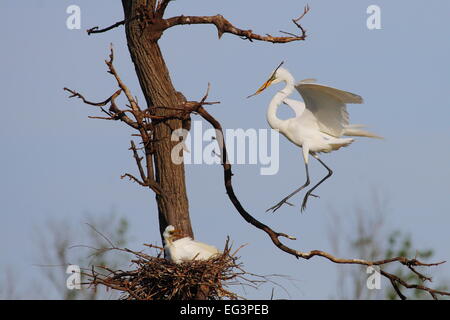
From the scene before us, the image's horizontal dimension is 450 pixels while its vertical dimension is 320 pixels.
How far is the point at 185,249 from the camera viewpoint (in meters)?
9.16

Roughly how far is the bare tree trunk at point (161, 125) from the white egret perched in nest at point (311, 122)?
131cm

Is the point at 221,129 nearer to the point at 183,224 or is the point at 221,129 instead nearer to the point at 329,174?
the point at 183,224

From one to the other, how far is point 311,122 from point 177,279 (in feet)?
9.33

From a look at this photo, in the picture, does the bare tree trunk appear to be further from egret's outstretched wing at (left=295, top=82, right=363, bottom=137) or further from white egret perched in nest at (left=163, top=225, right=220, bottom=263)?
egret's outstretched wing at (left=295, top=82, right=363, bottom=137)

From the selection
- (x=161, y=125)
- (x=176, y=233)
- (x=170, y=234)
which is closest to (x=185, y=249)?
(x=170, y=234)

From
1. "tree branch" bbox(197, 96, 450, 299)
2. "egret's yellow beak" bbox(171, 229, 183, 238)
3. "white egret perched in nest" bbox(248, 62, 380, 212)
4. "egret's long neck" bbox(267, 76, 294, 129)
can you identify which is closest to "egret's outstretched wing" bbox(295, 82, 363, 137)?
"white egret perched in nest" bbox(248, 62, 380, 212)

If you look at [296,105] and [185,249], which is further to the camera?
[296,105]

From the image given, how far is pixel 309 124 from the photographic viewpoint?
1097 centimetres

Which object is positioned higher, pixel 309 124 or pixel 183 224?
pixel 309 124

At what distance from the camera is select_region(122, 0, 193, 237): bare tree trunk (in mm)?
9680

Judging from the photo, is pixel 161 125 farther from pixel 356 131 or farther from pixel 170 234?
pixel 356 131
